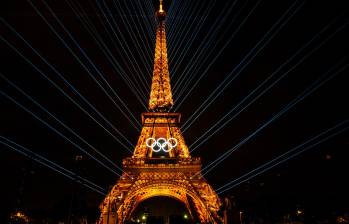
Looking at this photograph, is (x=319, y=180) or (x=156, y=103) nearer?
(x=319, y=180)

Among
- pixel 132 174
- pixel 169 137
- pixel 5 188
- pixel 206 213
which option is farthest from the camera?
pixel 169 137

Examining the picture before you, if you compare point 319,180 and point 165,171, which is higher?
point 165,171

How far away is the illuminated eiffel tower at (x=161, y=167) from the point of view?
115 feet

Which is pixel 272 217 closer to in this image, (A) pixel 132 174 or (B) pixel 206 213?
(B) pixel 206 213

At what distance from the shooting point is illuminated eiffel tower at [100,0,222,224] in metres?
35.1

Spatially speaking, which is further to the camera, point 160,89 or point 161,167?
point 160,89

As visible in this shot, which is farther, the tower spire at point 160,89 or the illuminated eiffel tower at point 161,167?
the tower spire at point 160,89

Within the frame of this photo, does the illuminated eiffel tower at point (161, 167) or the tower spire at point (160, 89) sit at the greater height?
the tower spire at point (160, 89)

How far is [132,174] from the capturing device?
38562mm

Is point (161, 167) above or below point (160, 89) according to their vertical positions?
below

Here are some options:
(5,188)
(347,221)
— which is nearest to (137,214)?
(347,221)

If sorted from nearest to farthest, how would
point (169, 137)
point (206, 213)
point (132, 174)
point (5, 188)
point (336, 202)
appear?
point (5, 188), point (336, 202), point (206, 213), point (132, 174), point (169, 137)

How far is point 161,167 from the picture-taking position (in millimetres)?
39844

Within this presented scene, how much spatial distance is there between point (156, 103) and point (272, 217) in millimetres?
22767
